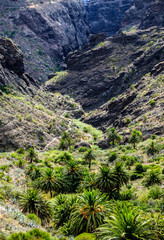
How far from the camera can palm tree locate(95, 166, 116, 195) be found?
2955cm

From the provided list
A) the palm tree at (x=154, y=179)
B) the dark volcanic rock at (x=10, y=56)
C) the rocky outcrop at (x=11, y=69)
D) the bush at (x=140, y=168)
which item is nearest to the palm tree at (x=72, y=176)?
the bush at (x=140, y=168)

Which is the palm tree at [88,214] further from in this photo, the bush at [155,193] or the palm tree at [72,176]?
the palm tree at [72,176]

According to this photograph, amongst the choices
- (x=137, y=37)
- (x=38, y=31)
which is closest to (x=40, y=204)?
(x=137, y=37)

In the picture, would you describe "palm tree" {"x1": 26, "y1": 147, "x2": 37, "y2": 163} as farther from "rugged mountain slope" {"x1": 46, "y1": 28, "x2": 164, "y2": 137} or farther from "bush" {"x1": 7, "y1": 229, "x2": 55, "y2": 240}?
"bush" {"x1": 7, "y1": 229, "x2": 55, "y2": 240}

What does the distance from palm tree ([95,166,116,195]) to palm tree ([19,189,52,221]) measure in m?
8.11

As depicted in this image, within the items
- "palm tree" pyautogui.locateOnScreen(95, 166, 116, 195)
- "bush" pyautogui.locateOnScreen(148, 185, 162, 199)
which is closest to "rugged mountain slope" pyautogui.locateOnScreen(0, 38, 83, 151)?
"palm tree" pyautogui.locateOnScreen(95, 166, 116, 195)

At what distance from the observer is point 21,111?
246 feet

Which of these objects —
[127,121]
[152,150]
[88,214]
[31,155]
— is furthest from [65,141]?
[88,214]

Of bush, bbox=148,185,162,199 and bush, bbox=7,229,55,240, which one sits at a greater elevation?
bush, bbox=7,229,55,240

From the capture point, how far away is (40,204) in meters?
26.8

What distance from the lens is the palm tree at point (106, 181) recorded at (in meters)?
Result: 29.6

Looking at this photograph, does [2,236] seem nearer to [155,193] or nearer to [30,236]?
[30,236]

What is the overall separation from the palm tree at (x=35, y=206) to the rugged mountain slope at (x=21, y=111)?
37.7 metres

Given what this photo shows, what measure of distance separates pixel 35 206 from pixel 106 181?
1073cm
